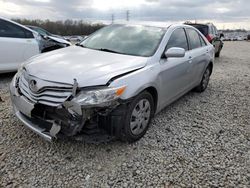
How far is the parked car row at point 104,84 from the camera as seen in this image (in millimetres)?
2525

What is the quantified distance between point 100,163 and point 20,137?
1.21 meters

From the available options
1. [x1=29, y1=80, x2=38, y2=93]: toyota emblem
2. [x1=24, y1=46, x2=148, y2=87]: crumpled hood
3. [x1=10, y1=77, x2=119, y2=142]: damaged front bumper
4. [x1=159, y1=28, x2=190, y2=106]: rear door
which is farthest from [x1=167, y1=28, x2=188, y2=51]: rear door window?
[x1=29, y1=80, x2=38, y2=93]: toyota emblem

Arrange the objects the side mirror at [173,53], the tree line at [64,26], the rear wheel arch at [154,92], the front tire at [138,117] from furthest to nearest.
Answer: the tree line at [64,26] → the side mirror at [173,53] → the rear wheel arch at [154,92] → the front tire at [138,117]

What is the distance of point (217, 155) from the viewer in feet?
9.76

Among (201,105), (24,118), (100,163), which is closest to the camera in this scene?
(100,163)

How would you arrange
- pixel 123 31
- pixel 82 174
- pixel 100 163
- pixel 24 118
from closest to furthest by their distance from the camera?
pixel 82 174 < pixel 100 163 < pixel 24 118 < pixel 123 31

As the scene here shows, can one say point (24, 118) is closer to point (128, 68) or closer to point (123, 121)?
point (123, 121)

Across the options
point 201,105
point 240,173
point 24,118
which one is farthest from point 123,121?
point 201,105

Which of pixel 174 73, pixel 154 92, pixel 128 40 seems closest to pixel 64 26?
pixel 128 40

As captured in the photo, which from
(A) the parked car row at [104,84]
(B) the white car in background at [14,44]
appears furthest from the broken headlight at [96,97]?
(B) the white car in background at [14,44]

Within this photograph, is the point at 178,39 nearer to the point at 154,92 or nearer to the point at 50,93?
the point at 154,92

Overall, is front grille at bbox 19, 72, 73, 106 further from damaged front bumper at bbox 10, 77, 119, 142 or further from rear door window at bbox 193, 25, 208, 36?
rear door window at bbox 193, 25, 208, 36

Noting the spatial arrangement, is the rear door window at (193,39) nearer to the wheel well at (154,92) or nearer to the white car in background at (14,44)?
the wheel well at (154,92)

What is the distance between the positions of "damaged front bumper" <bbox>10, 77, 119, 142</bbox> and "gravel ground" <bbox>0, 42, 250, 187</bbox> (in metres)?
0.35
